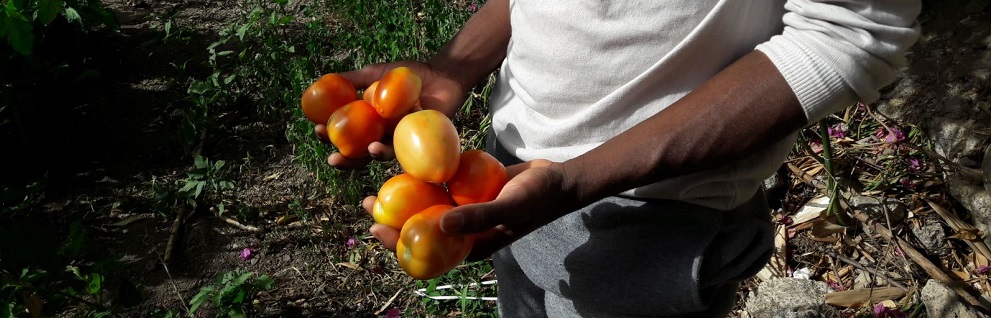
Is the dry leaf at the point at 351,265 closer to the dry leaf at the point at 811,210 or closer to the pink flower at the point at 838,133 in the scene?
the dry leaf at the point at 811,210

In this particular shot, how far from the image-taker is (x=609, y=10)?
1.18 m

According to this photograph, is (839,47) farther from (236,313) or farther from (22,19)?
(22,19)

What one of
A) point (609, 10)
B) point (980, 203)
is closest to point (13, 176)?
point (609, 10)

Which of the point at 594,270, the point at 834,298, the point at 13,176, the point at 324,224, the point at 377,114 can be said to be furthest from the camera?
the point at 13,176

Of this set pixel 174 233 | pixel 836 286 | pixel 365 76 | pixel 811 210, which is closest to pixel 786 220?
pixel 811 210

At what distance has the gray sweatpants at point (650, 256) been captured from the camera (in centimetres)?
127

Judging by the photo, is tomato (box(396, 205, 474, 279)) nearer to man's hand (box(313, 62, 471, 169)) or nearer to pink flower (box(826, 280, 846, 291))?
man's hand (box(313, 62, 471, 169))

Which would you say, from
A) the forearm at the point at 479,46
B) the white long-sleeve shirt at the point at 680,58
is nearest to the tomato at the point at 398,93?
the forearm at the point at 479,46

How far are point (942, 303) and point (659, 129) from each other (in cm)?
149

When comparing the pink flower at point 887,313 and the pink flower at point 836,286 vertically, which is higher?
the pink flower at point 887,313

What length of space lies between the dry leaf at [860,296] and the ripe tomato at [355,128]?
1.49 metres

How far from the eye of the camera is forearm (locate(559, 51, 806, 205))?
1.11 meters

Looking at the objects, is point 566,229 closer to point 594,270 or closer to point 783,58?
point 594,270

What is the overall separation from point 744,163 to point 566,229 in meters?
0.32
